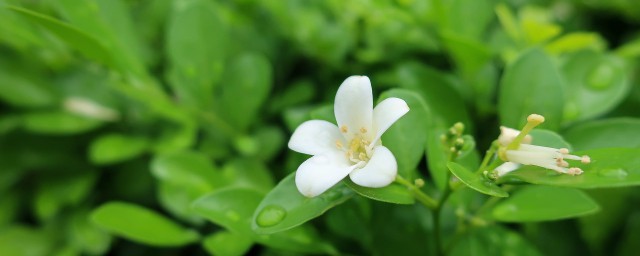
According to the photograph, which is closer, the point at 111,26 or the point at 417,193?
the point at 417,193

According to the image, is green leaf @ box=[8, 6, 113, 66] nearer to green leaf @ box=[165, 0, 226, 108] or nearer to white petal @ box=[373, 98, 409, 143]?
green leaf @ box=[165, 0, 226, 108]

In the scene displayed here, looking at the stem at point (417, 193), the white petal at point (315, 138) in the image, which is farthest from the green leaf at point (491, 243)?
the white petal at point (315, 138)

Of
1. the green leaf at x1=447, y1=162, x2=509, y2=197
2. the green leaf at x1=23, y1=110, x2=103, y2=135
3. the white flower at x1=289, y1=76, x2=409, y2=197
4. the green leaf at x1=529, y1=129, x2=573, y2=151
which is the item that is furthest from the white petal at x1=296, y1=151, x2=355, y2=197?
the green leaf at x1=23, y1=110, x2=103, y2=135

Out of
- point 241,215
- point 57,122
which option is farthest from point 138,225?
point 57,122

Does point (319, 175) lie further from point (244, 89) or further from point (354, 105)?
point (244, 89)

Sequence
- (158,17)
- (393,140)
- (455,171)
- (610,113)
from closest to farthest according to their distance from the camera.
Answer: (455,171)
(393,140)
(610,113)
(158,17)

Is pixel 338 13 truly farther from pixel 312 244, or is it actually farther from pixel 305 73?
pixel 312 244

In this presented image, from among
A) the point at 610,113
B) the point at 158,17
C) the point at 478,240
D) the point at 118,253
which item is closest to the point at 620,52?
the point at 610,113
